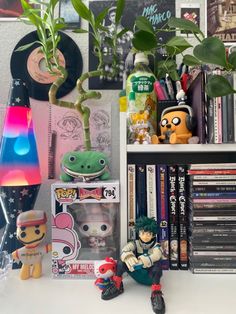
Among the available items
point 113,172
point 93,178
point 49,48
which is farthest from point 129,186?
point 49,48

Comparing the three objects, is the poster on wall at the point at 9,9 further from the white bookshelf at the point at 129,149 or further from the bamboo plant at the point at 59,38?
the white bookshelf at the point at 129,149

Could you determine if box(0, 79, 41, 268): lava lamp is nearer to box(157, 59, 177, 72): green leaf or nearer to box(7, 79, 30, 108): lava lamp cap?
box(7, 79, 30, 108): lava lamp cap

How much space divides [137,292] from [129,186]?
9.5 inches

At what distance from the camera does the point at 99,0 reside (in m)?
0.92

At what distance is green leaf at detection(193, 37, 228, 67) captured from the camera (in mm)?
617

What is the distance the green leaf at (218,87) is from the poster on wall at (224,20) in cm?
37

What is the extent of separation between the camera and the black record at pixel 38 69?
915 millimetres

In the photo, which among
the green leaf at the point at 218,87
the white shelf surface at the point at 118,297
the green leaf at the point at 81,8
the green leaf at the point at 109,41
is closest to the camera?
the white shelf surface at the point at 118,297

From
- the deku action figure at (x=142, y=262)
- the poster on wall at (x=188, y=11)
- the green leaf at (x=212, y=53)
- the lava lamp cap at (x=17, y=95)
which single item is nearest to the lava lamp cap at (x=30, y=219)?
the deku action figure at (x=142, y=262)

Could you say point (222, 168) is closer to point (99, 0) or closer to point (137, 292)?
point (137, 292)

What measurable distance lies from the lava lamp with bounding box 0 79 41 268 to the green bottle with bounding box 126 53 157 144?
0.28 metres

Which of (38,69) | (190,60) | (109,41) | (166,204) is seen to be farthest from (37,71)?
(166,204)

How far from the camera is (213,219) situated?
2.24ft

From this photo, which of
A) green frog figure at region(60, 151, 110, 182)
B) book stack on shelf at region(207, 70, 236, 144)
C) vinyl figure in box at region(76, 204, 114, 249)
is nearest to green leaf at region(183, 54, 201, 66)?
book stack on shelf at region(207, 70, 236, 144)
